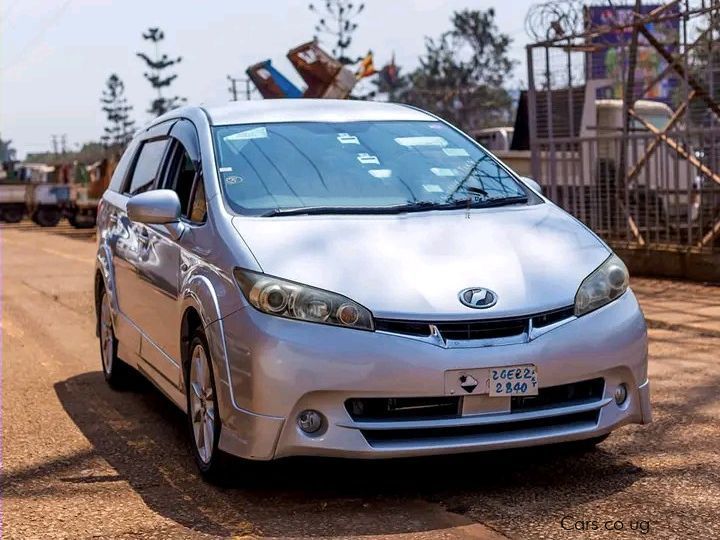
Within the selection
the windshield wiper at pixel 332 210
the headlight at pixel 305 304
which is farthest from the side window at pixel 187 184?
the headlight at pixel 305 304

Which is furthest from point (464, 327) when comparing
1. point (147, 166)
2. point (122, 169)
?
point (122, 169)

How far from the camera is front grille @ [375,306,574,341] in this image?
4.21 meters

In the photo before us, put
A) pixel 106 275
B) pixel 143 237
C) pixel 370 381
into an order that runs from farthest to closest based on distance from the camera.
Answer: pixel 106 275
pixel 143 237
pixel 370 381

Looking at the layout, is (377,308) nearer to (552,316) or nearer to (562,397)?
(552,316)

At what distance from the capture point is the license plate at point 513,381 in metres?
4.21

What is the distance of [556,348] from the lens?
14.1 feet

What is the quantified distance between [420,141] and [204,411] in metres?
1.80

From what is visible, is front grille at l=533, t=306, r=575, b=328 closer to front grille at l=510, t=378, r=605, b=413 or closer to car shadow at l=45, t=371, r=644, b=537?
front grille at l=510, t=378, r=605, b=413

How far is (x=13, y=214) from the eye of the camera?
166 ft

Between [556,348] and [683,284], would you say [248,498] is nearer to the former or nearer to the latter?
[556,348]

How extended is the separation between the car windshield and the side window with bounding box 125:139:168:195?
1.00 m

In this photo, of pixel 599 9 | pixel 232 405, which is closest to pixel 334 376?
pixel 232 405

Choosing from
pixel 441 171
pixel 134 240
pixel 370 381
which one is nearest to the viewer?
pixel 370 381

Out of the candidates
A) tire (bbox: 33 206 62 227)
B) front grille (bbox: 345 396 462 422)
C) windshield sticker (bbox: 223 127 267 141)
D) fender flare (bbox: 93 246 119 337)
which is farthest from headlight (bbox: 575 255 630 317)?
tire (bbox: 33 206 62 227)
